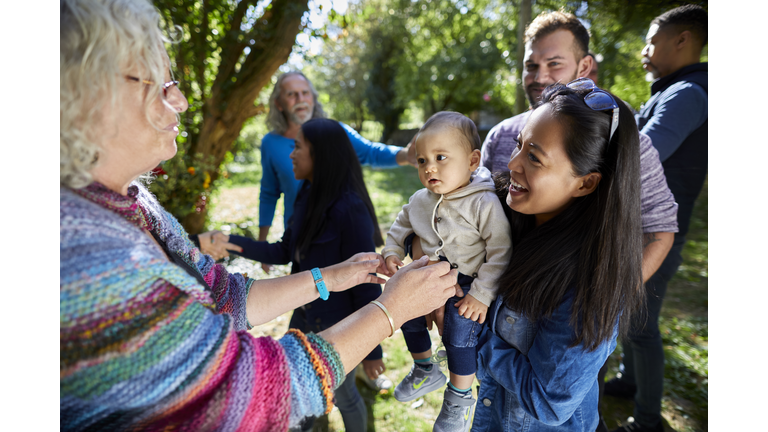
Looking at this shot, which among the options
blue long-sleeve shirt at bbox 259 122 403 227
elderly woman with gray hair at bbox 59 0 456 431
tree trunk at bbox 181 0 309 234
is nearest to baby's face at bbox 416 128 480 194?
elderly woman with gray hair at bbox 59 0 456 431

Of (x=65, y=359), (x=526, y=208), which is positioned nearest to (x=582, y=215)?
(x=526, y=208)

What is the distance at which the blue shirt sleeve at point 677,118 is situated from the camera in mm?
2467

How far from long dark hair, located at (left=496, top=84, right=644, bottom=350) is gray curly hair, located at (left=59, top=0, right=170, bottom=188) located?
57.7 inches

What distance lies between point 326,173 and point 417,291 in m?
1.34

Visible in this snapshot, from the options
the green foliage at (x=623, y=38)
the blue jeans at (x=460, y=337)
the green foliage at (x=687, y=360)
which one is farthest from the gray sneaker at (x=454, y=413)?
the green foliage at (x=623, y=38)

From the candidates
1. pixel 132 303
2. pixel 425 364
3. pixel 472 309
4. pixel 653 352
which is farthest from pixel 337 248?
pixel 653 352

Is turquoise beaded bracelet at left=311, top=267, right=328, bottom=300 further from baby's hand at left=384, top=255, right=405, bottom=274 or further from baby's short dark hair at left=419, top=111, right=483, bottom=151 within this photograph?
baby's short dark hair at left=419, top=111, right=483, bottom=151

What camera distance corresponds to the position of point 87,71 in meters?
1.07

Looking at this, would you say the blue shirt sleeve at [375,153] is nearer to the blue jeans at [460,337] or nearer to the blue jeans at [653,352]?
the blue jeans at [460,337]

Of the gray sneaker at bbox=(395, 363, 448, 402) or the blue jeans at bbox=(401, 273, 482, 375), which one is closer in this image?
the blue jeans at bbox=(401, 273, 482, 375)

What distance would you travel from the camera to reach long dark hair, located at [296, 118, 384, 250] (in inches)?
104

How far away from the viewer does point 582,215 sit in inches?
60.9

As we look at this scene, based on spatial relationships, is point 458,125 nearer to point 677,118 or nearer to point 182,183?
point 677,118

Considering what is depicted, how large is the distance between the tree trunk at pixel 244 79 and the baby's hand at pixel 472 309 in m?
4.09
